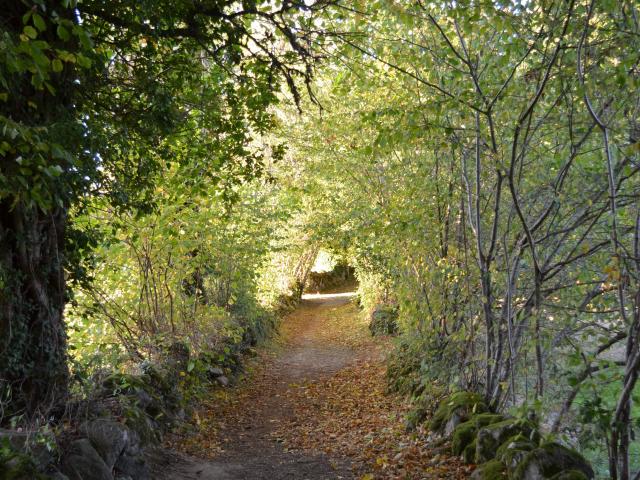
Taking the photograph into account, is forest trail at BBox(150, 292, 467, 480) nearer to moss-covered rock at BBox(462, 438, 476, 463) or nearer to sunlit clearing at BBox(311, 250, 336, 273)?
moss-covered rock at BBox(462, 438, 476, 463)

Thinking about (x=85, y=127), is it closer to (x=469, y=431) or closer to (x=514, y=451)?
(x=514, y=451)

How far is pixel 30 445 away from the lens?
4145 millimetres

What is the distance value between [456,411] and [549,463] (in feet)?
7.69

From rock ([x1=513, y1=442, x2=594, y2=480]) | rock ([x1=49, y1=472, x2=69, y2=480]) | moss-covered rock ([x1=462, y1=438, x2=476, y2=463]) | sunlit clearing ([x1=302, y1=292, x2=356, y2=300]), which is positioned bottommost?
moss-covered rock ([x1=462, y1=438, x2=476, y2=463])

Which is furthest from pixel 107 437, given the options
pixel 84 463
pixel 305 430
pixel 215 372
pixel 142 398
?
pixel 215 372

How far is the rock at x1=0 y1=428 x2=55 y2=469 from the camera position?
4.03 m

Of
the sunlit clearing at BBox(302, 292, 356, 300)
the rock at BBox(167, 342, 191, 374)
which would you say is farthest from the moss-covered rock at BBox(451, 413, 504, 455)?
the sunlit clearing at BBox(302, 292, 356, 300)

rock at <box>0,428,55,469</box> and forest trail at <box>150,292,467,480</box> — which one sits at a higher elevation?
rock at <box>0,428,55,469</box>

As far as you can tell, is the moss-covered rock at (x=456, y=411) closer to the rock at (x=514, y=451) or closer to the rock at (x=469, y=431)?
the rock at (x=469, y=431)

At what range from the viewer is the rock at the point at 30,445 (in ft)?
13.2

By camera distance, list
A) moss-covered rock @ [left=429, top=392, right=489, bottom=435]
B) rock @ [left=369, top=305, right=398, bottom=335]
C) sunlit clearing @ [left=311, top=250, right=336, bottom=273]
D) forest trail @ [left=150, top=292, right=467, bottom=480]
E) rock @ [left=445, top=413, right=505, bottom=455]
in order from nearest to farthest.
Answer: rock @ [left=445, top=413, right=505, bottom=455], forest trail @ [left=150, top=292, right=467, bottom=480], moss-covered rock @ [left=429, top=392, right=489, bottom=435], rock @ [left=369, top=305, right=398, bottom=335], sunlit clearing @ [left=311, top=250, right=336, bottom=273]

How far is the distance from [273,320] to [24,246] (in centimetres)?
1460

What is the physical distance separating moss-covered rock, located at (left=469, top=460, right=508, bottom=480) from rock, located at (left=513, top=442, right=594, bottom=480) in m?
0.28

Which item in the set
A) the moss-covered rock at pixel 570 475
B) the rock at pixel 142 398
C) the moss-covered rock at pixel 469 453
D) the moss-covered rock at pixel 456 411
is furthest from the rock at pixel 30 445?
the moss-covered rock at pixel 456 411
